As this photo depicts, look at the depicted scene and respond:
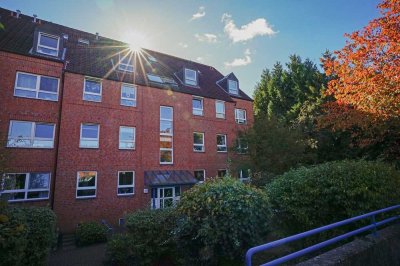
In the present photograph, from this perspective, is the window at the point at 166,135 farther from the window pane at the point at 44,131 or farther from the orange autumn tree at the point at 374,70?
the orange autumn tree at the point at 374,70

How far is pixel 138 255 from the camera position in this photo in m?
7.91

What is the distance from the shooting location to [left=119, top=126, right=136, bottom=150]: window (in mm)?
17484

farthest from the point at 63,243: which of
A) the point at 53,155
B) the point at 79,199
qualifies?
the point at 53,155

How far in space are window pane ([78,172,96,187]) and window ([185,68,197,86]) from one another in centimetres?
1154

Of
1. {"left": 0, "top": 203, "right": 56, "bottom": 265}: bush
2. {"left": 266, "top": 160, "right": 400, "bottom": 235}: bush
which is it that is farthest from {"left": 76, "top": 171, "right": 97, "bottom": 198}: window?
{"left": 266, "top": 160, "right": 400, "bottom": 235}: bush

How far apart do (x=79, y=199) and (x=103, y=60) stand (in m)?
10.6

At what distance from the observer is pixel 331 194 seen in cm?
605

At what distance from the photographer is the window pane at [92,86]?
17056 mm

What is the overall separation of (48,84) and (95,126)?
383 centimetres

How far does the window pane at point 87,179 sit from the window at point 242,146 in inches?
406

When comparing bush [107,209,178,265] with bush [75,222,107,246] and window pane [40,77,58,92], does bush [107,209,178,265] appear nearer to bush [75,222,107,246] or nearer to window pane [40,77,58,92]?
bush [75,222,107,246]

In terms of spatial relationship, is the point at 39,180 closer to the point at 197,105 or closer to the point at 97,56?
the point at 97,56

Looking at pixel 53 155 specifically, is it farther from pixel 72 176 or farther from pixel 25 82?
pixel 25 82

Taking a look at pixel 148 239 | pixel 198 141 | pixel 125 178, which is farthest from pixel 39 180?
pixel 198 141
